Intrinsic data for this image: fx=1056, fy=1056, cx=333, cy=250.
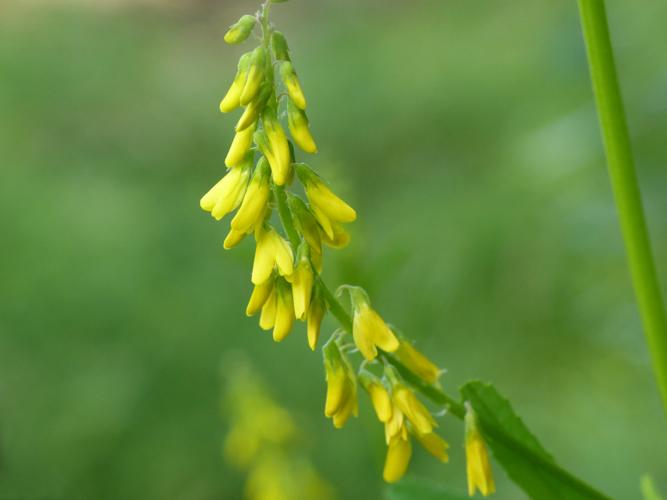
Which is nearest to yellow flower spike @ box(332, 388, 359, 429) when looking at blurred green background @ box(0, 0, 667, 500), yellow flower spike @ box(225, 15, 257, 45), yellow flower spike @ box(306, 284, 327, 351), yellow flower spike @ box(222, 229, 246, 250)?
yellow flower spike @ box(306, 284, 327, 351)

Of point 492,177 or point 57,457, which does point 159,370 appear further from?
point 492,177

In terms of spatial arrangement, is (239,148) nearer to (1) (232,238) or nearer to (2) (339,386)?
(1) (232,238)

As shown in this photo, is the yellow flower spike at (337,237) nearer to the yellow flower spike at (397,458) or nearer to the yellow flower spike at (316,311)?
the yellow flower spike at (316,311)

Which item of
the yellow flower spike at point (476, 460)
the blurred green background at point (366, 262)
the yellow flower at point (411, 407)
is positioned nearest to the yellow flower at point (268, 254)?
the yellow flower at point (411, 407)

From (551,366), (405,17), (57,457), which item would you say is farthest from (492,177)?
(405,17)

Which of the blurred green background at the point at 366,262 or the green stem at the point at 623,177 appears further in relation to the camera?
the blurred green background at the point at 366,262

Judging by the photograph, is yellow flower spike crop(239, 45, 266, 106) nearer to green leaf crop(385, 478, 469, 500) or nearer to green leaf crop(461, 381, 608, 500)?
green leaf crop(461, 381, 608, 500)
